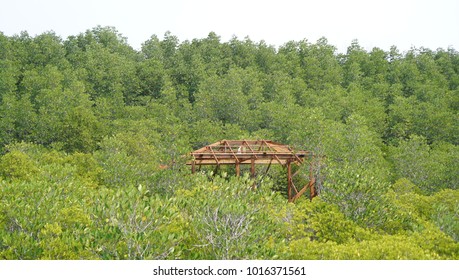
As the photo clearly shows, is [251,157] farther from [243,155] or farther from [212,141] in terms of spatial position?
[212,141]

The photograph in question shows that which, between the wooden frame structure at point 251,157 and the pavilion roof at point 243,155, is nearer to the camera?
the wooden frame structure at point 251,157

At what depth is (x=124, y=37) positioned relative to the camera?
129 m

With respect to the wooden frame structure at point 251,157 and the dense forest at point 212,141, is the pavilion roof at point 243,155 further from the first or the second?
the dense forest at point 212,141

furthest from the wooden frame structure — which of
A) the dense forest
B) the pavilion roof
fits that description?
the dense forest

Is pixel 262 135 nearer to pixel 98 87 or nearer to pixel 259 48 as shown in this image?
pixel 98 87

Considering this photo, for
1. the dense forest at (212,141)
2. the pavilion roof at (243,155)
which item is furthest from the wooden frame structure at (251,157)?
the dense forest at (212,141)

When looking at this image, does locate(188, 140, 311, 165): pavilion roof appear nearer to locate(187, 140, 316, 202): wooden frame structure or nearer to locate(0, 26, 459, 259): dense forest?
locate(187, 140, 316, 202): wooden frame structure

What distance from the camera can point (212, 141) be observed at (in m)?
64.1

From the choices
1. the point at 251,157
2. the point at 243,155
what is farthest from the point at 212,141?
the point at 251,157

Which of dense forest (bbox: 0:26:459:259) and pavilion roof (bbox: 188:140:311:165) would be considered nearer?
dense forest (bbox: 0:26:459:259)

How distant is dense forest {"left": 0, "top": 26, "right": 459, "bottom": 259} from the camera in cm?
1722

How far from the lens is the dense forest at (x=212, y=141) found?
56.5 feet

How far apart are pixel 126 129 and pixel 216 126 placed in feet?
40.7
